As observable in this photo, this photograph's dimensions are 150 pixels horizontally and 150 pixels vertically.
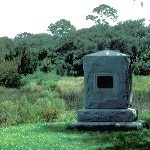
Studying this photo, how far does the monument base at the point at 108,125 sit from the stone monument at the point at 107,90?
0.14m

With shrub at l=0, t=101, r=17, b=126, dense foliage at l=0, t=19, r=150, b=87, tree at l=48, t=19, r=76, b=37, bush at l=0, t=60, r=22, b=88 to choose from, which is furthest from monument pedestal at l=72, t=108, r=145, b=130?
tree at l=48, t=19, r=76, b=37

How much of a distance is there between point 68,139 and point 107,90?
121 inches

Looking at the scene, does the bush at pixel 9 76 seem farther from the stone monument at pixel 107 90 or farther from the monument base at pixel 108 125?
the monument base at pixel 108 125

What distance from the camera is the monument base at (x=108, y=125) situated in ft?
45.2

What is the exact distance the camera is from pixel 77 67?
58094 mm

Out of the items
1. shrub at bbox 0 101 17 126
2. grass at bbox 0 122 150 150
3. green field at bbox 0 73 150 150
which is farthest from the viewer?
shrub at bbox 0 101 17 126

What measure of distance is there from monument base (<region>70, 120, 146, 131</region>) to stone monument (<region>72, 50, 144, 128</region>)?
144mm

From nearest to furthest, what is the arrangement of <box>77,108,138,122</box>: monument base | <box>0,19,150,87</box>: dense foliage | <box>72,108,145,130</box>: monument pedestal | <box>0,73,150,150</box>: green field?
<box>0,73,150,150</box>: green field, <box>72,108,145,130</box>: monument pedestal, <box>77,108,138,122</box>: monument base, <box>0,19,150,87</box>: dense foliage

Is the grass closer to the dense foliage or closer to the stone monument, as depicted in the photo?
the stone monument

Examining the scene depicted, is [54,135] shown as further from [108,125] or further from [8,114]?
[8,114]

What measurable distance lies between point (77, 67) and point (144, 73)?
8.72 m

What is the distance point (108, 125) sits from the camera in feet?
45.7

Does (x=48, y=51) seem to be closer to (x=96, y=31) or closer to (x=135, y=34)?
(x=96, y=31)

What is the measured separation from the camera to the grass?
11.0 meters
